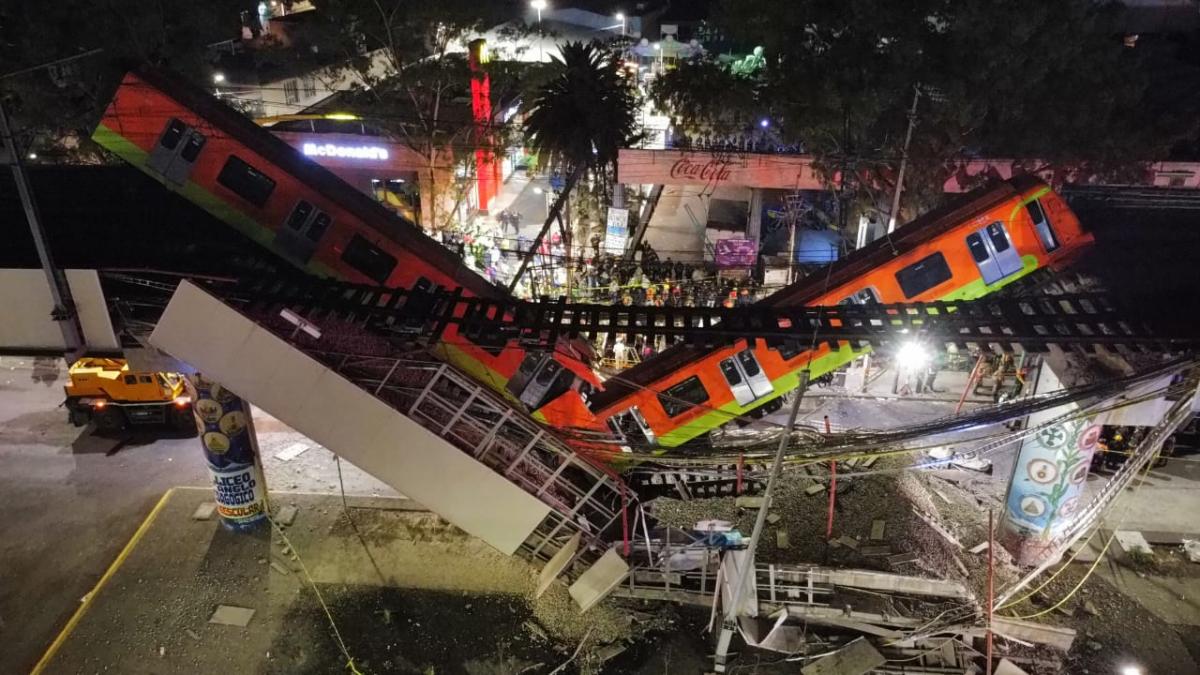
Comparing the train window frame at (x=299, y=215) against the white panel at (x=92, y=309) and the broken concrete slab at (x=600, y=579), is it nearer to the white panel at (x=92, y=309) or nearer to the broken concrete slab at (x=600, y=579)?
the white panel at (x=92, y=309)

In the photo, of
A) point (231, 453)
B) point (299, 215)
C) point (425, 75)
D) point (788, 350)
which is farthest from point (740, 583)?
point (425, 75)

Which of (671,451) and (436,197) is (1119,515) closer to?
(671,451)

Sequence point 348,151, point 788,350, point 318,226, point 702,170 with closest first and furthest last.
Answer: point 788,350
point 318,226
point 702,170
point 348,151

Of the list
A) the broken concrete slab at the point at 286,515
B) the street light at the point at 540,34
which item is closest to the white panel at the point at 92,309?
the broken concrete slab at the point at 286,515

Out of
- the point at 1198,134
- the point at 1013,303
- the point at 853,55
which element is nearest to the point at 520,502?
the point at 1013,303

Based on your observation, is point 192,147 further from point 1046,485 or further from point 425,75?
point 1046,485
